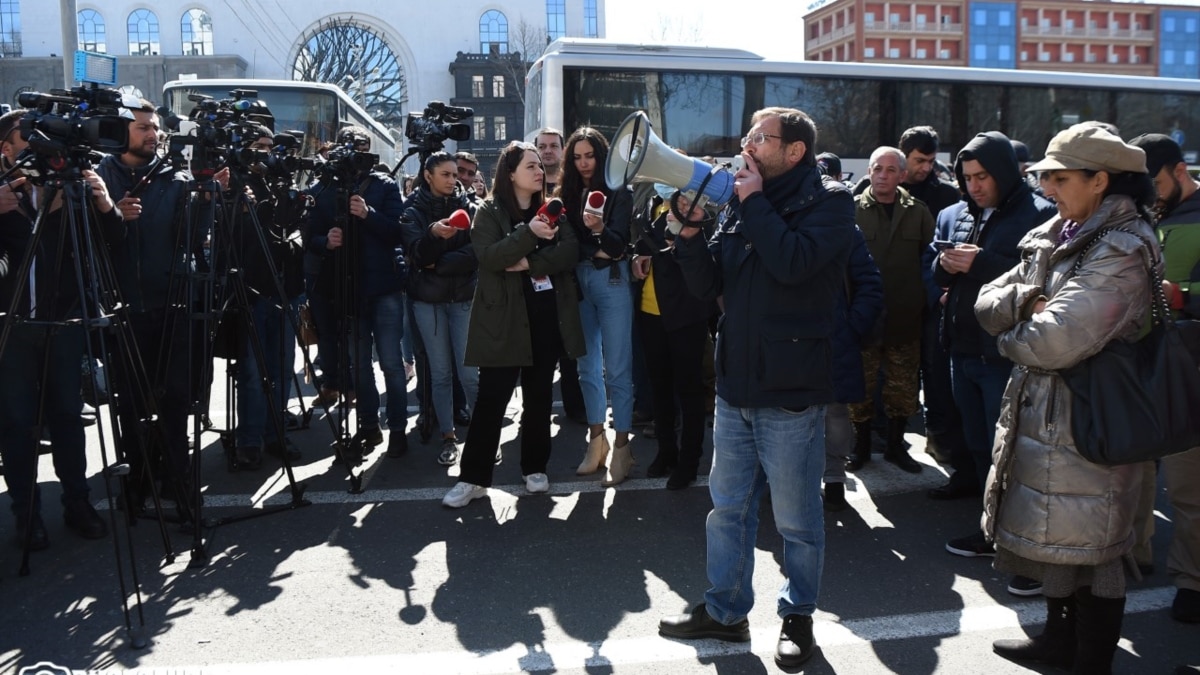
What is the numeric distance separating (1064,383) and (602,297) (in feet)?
9.27

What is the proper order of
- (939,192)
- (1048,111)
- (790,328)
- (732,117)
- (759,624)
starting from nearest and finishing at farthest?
(790,328) → (759,624) → (939,192) → (732,117) → (1048,111)

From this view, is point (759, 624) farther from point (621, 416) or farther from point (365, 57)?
point (365, 57)

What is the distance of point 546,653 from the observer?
3.36m

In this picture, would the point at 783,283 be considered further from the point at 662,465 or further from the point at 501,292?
the point at 662,465

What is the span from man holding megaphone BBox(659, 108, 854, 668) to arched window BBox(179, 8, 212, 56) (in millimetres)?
61175

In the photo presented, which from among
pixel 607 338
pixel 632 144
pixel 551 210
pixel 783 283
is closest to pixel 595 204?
pixel 551 210

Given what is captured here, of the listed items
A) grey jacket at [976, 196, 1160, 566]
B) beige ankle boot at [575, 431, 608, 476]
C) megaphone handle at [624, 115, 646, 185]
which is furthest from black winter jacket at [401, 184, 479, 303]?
grey jacket at [976, 196, 1160, 566]

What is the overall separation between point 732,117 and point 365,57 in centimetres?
4797

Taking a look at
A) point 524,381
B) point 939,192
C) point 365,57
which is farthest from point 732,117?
point 365,57

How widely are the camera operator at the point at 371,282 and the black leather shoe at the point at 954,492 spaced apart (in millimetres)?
3314

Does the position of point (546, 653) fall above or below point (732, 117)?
below

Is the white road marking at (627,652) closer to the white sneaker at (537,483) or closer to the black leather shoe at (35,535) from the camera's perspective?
the black leather shoe at (35,535)

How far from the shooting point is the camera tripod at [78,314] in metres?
3.70

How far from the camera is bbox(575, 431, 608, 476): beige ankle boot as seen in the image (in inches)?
217
